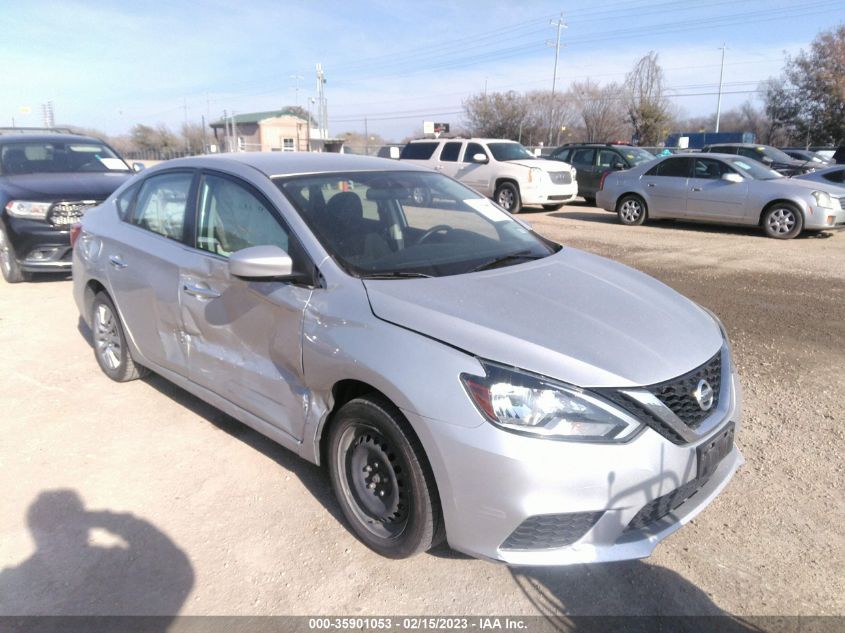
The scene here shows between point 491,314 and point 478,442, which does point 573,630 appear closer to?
point 478,442

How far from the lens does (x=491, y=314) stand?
2.62 meters

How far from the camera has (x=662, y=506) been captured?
2.47 metres

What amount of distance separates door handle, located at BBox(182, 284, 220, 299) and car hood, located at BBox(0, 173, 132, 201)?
4.97m

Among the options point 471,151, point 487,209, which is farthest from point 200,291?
point 471,151

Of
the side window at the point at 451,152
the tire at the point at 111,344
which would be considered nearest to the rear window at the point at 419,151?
the side window at the point at 451,152

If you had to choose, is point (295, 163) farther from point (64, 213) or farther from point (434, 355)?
point (64, 213)

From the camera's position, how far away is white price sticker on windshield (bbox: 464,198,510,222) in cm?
404

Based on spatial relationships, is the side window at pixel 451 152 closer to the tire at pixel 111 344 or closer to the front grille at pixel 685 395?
the tire at pixel 111 344

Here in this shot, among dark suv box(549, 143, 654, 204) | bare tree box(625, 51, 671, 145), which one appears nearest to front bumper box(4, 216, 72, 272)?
dark suv box(549, 143, 654, 204)

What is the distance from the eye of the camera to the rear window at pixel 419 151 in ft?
55.5

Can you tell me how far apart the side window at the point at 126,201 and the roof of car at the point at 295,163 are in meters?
0.45

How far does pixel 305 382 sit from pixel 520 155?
1425 cm

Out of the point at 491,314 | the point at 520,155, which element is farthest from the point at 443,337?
the point at 520,155

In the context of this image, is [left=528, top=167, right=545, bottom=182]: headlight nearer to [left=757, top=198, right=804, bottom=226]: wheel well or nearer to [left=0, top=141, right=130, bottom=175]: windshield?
[left=757, top=198, right=804, bottom=226]: wheel well
